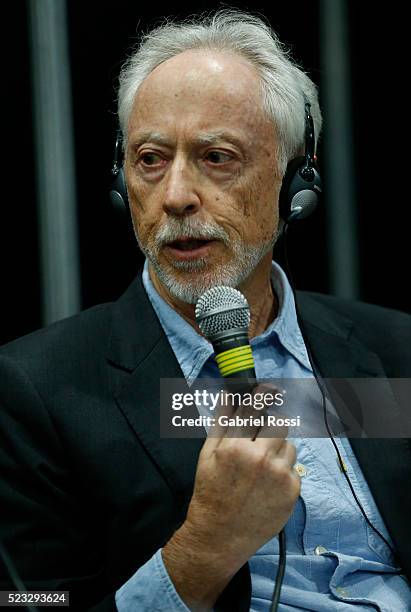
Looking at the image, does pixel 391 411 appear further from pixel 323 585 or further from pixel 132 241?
pixel 132 241

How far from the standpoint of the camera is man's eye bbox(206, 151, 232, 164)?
1.81 meters

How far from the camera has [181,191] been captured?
176 cm

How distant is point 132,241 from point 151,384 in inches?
54.8

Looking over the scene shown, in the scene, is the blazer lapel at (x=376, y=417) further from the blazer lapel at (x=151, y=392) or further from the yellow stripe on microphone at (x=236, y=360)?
the yellow stripe on microphone at (x=236, y=360)

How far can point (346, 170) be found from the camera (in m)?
3.65

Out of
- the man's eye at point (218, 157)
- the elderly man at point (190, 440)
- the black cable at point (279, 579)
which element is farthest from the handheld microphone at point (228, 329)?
the man's eye at point (218, 157)

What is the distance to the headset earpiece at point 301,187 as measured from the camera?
1.87 meters

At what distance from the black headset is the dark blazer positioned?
279mm

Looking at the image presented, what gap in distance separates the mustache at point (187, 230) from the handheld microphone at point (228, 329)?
29 centimetres

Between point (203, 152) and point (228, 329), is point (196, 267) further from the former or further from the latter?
point (228, 329)

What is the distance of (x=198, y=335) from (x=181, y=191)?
0.29 m

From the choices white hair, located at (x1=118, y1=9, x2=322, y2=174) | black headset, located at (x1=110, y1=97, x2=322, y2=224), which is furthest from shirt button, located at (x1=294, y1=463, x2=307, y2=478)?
white hair, located at (x1=118, y1=9, x2=322, y2=174)

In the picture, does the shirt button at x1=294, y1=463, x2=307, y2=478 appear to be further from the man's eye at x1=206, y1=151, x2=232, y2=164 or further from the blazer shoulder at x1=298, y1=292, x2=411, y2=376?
the man's eye at x1=206, y1=151, x2=232, y2=164

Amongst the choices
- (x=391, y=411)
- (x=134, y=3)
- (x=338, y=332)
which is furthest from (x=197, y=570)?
(x=134, y=3)
